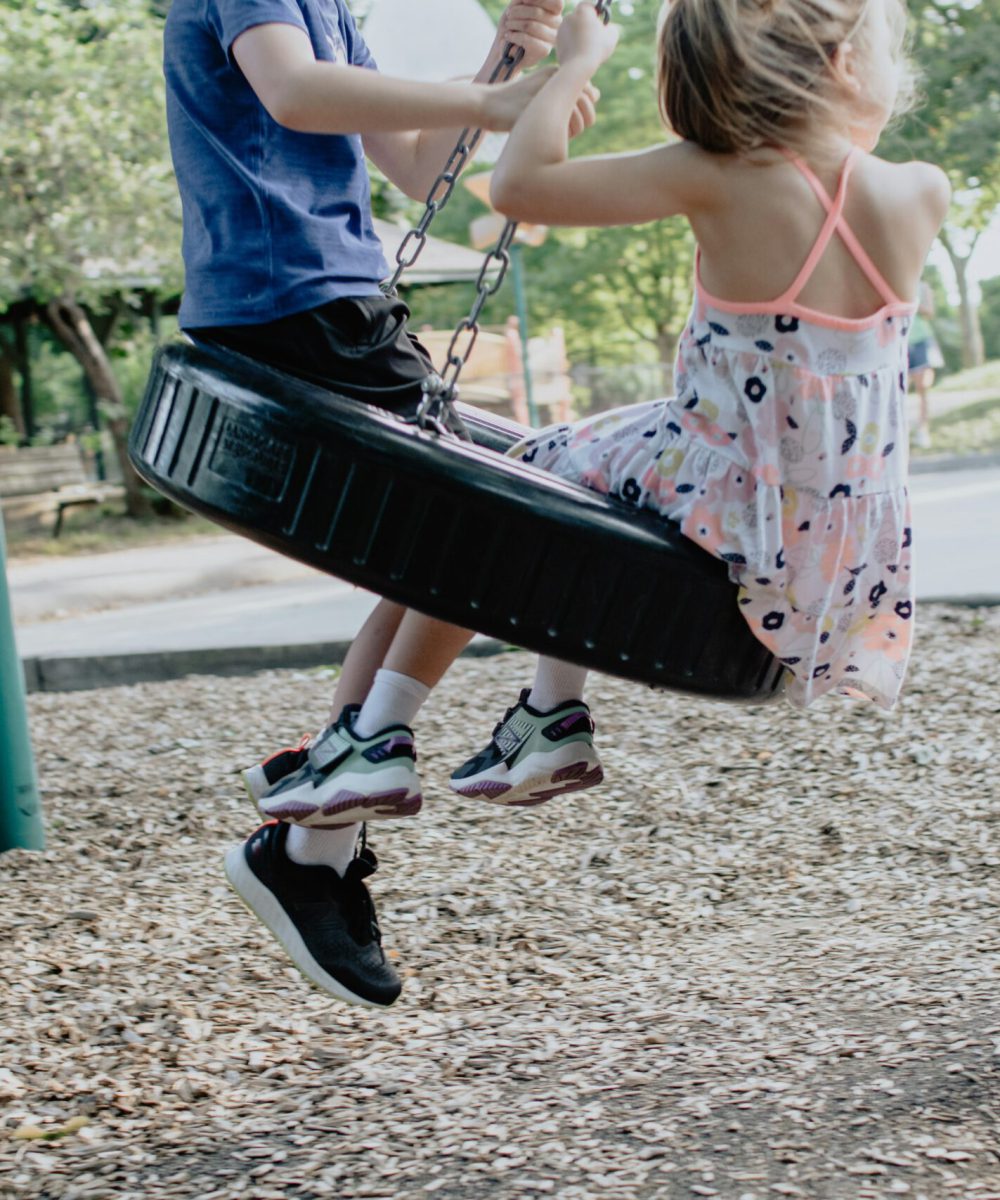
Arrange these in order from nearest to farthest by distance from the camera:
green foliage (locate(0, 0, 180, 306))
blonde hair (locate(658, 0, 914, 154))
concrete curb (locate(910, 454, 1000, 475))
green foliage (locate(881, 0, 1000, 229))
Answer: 1. blonde hair (locate(658, 0, 914, 154))
2. green foliage (locate(0, 0, 180, 306))
3. concrete curb (locate(910, 454, 1000, 475))
4. green foliage (locate(881, 0, 1000, 229))

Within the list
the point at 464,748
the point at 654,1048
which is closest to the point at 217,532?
the point at 464,748

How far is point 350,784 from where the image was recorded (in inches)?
86.8

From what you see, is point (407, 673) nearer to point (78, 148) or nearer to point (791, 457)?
point (791, 457)

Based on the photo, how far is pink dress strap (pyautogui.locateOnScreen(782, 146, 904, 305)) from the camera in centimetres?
202

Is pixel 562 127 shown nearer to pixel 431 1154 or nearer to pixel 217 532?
pixel 431 1154

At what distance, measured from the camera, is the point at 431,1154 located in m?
2.57

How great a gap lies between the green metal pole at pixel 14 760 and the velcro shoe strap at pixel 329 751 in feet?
6.87

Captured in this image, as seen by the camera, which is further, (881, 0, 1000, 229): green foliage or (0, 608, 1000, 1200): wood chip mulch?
(881, 0, 1000, 229): green foliage

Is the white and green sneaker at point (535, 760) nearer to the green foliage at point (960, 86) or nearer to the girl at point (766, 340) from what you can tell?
the girl at point (766, 340)

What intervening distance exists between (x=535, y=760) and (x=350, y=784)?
296mm

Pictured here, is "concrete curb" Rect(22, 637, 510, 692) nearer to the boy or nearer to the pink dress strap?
the boy

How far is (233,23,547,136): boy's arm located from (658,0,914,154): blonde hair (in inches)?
7.4

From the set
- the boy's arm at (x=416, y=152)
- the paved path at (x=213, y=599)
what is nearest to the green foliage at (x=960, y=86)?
the paved path at (x=213, y=599)

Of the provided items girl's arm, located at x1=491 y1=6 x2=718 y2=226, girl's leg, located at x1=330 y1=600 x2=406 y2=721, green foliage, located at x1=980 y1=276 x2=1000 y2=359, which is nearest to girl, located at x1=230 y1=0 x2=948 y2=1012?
girl's arm, located at x1=491 y1=6 x2=718 y2=226
